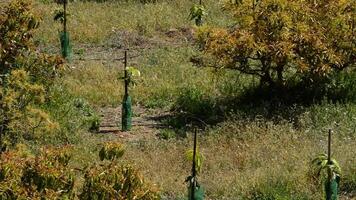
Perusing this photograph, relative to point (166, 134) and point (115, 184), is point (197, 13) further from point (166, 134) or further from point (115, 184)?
point (115, 184)

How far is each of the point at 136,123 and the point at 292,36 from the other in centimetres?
342

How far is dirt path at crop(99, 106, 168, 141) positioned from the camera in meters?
14.8

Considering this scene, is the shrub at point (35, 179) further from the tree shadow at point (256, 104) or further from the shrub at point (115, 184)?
the tree shadow at point (256, 104)

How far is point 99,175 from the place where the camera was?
19.6 feet

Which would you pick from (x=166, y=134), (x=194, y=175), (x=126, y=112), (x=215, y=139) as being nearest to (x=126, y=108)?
(x=126, y=112)

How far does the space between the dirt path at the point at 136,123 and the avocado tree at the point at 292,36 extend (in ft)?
5.77

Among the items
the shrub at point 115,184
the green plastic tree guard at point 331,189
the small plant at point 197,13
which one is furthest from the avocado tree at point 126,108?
the shrub at point 115,184

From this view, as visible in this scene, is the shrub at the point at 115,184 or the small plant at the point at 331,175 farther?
the small plant at the point at 331,175

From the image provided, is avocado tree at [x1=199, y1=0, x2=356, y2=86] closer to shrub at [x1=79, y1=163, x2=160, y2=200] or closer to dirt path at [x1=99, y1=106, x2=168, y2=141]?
dirt path at [x1=99, y1=106, x2=168, y2=141]

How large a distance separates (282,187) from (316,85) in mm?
4770

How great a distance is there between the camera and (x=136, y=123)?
15609 millimetres

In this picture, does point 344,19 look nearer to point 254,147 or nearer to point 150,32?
point 254,147

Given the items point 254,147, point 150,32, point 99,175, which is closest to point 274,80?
point 254,147

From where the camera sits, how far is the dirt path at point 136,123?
14820 millimetres
